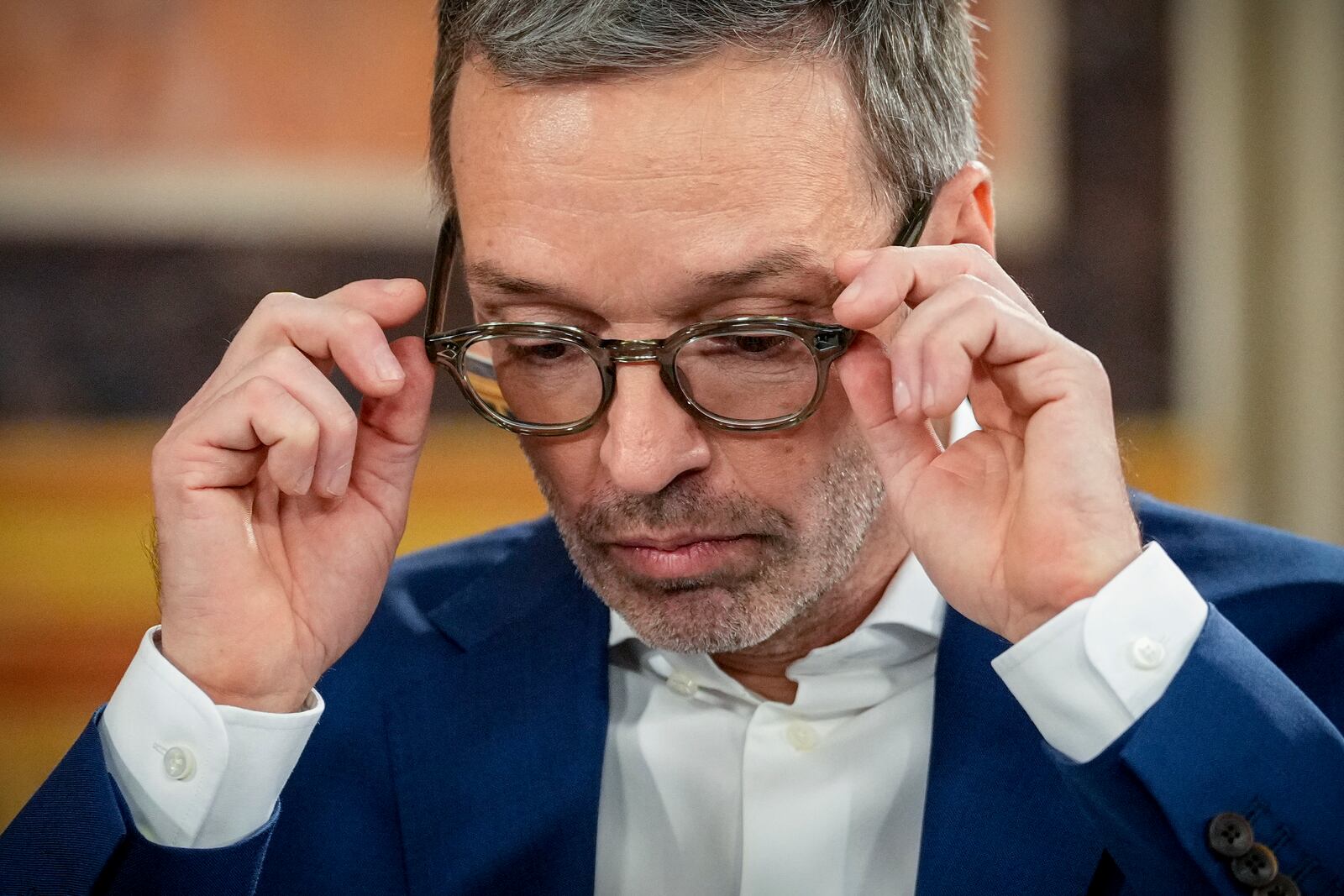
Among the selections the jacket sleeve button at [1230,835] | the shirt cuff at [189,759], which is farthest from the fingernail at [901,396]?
the shirt cuff at [189,759]

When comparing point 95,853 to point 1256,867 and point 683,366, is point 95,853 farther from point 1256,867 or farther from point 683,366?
point 1256,867

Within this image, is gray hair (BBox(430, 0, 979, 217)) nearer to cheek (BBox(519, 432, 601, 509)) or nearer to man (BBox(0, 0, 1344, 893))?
man (BBox(0, 0, 1344, 893))

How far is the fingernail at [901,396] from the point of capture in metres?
1.35

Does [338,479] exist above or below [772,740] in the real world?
above

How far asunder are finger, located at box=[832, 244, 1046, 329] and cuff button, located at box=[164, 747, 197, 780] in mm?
812

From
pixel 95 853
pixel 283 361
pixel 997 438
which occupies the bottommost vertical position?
pixel 95 853

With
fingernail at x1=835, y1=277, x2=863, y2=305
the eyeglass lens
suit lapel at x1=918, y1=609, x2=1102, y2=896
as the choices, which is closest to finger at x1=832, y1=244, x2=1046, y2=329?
fingernail at x1=835, y1=277, x2=863, y2=305

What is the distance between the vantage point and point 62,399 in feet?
13.6

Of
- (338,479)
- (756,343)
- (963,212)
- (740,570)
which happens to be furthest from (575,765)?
(963,212)

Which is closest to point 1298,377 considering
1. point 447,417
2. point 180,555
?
point 447,417

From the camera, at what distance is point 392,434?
1.64 m

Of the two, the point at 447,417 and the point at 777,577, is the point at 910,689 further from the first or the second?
the point at 447,417

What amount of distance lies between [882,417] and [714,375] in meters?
0.19

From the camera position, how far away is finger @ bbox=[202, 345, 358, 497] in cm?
149
